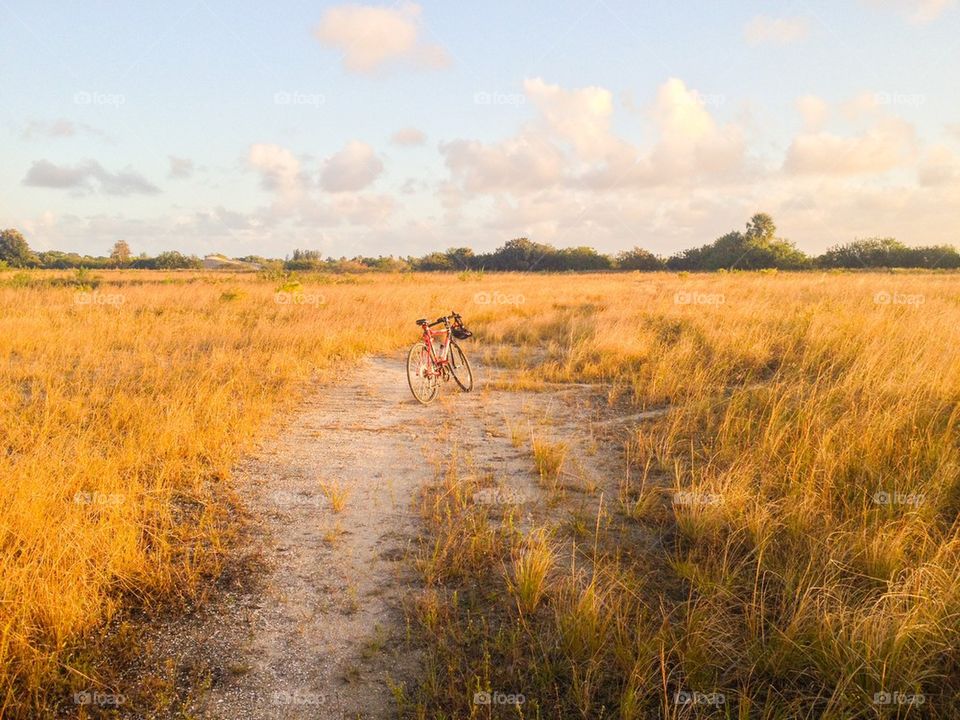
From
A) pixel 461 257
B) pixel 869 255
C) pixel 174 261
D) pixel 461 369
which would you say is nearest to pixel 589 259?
pixel 461 257

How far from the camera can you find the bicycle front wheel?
892cm

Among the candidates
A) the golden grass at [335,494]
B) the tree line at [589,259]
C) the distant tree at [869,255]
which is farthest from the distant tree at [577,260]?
the golden grass at [335,494]

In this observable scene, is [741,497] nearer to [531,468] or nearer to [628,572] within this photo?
[628,572]

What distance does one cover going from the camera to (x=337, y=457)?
19.8 ft

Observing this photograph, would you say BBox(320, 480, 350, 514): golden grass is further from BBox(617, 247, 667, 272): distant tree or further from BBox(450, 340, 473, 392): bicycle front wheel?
BBox(617, 247, 667, 272): distant tree

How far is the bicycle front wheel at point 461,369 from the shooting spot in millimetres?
8922

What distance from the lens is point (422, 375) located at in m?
8.37

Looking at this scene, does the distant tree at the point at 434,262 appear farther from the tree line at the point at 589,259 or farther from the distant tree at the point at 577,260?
the distant tree at the point at 577,260

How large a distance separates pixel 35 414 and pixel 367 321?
8.65m

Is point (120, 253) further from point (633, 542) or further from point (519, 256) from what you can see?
point (633, 542)

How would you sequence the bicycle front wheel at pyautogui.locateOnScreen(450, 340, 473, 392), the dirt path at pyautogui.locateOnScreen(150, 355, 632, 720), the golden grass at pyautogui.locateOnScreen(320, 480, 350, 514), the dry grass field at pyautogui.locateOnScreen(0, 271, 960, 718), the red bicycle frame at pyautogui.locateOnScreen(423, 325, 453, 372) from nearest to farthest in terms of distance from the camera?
the dry grass field at pyautogui.locateOnScreen(0, 271, 960, 718)
the dirt path at pyautogui.locateOnScreen(150, 355, 632, 720)
the golden grass at pyautogui.locateOnScreen(320, 480, 350, 514)
the red bicycle frame at pyautogui.locateOnScreen(423, 325, 453, 372)
the bicycle front wheel at pyautogui.locateOnScreen(450, 340, 473, 392)

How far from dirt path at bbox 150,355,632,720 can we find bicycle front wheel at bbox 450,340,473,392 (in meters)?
0.70

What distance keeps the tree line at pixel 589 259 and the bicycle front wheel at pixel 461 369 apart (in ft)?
140

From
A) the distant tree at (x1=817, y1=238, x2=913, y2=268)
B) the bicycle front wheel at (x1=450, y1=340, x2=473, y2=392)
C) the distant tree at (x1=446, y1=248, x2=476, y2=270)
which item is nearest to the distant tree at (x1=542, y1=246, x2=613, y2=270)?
the distant tree at (x1=446, y1=248, x2=476, y2=270)
